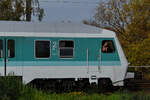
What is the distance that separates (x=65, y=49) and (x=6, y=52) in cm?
263

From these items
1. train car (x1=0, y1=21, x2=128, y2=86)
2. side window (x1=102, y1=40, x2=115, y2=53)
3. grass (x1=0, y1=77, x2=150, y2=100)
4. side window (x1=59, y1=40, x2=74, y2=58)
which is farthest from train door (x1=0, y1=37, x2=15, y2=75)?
side window (x1=102, y1=40, x2=115, y2=53)

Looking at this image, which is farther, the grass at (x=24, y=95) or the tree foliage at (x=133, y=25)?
the tree foliage at (x=133, y=25)

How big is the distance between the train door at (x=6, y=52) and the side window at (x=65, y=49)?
2145 millimetres

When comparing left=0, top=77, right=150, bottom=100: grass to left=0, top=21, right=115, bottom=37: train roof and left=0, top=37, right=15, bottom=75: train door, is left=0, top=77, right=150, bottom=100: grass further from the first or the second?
left=0, top=21, right=115, bottom=37: train roof

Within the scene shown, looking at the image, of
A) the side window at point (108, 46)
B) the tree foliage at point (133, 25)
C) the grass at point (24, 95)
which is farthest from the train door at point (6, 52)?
the tree foliage at point (133, 25)

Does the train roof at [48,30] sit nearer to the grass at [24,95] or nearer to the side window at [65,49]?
the side window at [65,49]

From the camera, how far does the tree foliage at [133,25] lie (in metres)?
16.2

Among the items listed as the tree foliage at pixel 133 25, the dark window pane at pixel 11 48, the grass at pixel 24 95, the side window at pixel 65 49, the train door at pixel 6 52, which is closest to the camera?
the grass at pixel 24 95

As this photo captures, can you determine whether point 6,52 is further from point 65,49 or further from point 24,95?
point 24,95

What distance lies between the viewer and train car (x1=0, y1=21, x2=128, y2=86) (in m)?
11.4

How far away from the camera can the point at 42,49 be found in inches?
457

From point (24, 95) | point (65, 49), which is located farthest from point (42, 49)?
point (24, 95)

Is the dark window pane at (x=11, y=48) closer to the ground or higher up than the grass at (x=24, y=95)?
higher up

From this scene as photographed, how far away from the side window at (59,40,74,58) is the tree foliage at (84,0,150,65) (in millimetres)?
5866
